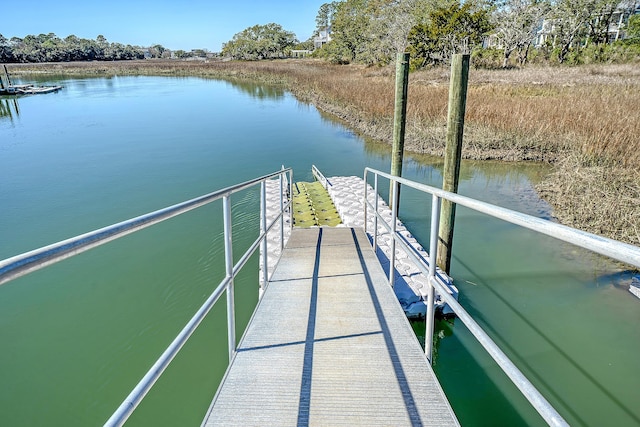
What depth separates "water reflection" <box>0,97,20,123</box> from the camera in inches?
760

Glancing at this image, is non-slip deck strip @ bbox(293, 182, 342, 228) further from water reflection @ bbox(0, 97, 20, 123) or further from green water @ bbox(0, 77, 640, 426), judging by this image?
water reflection @ bbox(0, 97, 20, 123)

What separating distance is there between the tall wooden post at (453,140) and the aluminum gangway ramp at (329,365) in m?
1.50

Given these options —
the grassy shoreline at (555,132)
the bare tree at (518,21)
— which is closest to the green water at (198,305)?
the grassy shoreline at (555,132)

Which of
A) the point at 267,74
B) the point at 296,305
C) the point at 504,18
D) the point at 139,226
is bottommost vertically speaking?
the point at 296,305

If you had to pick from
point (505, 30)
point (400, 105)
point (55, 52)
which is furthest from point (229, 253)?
point (55, 52)

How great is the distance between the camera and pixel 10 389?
11.3ft

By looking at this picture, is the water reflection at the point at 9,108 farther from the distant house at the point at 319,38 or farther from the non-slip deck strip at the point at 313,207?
the distant house at the point at 319,38

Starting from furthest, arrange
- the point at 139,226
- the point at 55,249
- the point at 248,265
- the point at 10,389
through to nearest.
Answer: the point at 248,265 < the point at 10,389 < the point at 139,226 < the point at 55,249

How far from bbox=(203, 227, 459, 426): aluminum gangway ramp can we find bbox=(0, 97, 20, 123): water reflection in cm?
2124

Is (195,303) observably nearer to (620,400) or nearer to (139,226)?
(139,226)

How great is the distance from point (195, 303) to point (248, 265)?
972mm

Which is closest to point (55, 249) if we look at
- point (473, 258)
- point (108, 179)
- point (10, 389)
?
point (10, 389)

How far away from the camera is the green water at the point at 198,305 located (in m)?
3.30

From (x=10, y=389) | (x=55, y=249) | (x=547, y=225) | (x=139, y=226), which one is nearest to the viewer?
(x=55, y=249)
